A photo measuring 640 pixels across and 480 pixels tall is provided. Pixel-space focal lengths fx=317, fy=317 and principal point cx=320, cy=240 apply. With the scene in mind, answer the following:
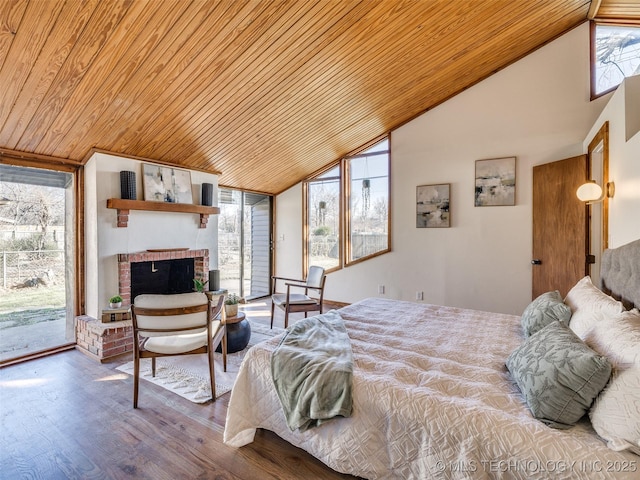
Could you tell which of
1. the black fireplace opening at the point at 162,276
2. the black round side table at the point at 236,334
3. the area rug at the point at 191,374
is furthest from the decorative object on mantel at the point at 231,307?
the black fireplace opening at the point at 162,276

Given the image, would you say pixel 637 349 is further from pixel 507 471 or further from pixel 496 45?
pixel 496 45

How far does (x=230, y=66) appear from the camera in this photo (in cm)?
279

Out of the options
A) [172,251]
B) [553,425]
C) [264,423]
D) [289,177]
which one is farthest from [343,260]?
[553,425]

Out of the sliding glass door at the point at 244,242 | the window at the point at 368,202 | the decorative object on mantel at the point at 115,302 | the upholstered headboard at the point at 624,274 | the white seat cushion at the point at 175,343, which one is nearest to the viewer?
the upholstered headboard at the point at 624,274

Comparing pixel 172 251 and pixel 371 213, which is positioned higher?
pixel 371 213

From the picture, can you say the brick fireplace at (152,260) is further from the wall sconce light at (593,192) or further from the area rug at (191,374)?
the wall sconce light at (593,192)

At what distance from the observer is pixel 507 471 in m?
1.17

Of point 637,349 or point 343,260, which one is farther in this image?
point 343,260

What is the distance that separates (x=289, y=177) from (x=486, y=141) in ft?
10.3

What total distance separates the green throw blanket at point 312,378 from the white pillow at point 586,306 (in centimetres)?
125

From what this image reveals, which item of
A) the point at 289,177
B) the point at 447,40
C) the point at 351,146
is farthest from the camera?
the point at 289,177

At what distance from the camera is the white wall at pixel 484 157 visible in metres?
3.84

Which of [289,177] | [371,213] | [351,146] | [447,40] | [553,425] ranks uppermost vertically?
[447,40]

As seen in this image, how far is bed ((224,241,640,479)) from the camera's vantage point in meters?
1.15
